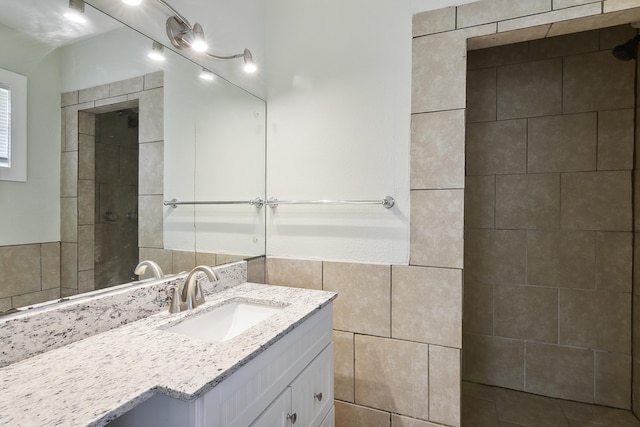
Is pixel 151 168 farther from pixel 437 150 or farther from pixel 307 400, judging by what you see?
pixel 437 150

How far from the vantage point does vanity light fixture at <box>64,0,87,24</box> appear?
3.01ft

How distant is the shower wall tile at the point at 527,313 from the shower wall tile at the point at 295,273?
141cm

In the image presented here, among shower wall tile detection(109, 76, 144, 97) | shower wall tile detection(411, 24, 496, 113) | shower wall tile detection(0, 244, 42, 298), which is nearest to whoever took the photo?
shower wall tile detection(0, 244, 42, 298)

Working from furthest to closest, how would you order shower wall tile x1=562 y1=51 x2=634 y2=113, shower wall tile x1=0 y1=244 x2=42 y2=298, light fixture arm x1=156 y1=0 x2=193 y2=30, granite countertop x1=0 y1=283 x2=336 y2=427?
1. shower wall tile x1=562 y1=51 x2=634 y2=113
2. light fixture arm x1=156 y1=0 x2=193 y2=30
3. shower wall tile x1=0 y1=244 x2=42 y2=298
4. granite countertop x1=0 y1=283 x2=336 y2=427

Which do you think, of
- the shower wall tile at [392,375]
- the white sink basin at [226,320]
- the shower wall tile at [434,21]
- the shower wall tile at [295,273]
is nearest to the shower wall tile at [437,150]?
the shower wall tile at [434,21]

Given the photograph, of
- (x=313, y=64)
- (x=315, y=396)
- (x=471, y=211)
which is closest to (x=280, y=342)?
(x=315, y=396)

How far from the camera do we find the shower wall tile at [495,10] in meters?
1.29

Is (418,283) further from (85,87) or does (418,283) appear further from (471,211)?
(85,87)

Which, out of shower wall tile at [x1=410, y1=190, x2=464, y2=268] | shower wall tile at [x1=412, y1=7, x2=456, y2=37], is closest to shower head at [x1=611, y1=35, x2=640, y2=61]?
shower wall tile at [x1=412, y1=7, x2=456, y2=37]

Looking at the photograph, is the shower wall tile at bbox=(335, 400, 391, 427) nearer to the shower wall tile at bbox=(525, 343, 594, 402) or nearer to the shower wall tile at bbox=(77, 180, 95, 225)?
the shower wall tile at bbox=(525, 343, 594, 402)

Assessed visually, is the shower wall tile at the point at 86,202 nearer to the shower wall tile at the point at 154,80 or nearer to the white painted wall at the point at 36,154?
the white painted wall at the point at 36,154

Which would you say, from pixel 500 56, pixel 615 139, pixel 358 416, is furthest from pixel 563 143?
pixel 358 416

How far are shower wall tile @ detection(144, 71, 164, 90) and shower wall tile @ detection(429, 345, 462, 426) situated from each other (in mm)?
1585

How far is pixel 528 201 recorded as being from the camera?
7.11 ft
